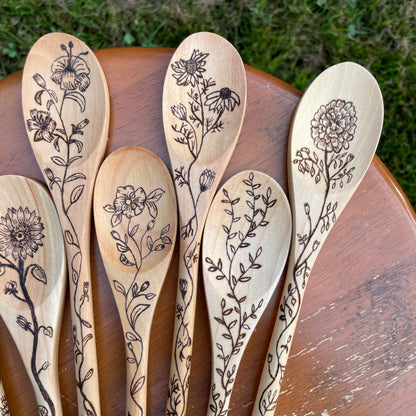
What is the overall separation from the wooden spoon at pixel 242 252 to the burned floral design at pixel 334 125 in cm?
11

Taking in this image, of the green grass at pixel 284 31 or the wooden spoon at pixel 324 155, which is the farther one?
the green grass at pixel 284 31

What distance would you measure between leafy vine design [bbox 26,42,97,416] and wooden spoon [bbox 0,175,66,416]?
0.08 ft

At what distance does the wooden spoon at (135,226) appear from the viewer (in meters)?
0.66

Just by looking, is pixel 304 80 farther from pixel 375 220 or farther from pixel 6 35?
pixel 6 35

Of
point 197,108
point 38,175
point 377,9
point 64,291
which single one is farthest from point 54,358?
point 377,9

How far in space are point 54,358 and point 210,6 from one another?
822mm

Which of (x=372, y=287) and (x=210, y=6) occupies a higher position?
(x=210, y=6)

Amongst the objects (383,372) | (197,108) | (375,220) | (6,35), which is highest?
(6,35)

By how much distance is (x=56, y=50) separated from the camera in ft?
2.30

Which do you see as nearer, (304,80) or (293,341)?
(293,341)

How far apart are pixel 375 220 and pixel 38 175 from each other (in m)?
0.54

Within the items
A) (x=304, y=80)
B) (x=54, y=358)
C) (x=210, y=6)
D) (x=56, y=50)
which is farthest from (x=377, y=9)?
(x=54, y=358)

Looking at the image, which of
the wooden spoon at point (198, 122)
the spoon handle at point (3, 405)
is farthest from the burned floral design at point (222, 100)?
the spoon handle at point (3, 405)

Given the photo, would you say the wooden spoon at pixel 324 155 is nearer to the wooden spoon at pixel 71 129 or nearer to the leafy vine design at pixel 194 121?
the leafy vine design at pixel 194 121
